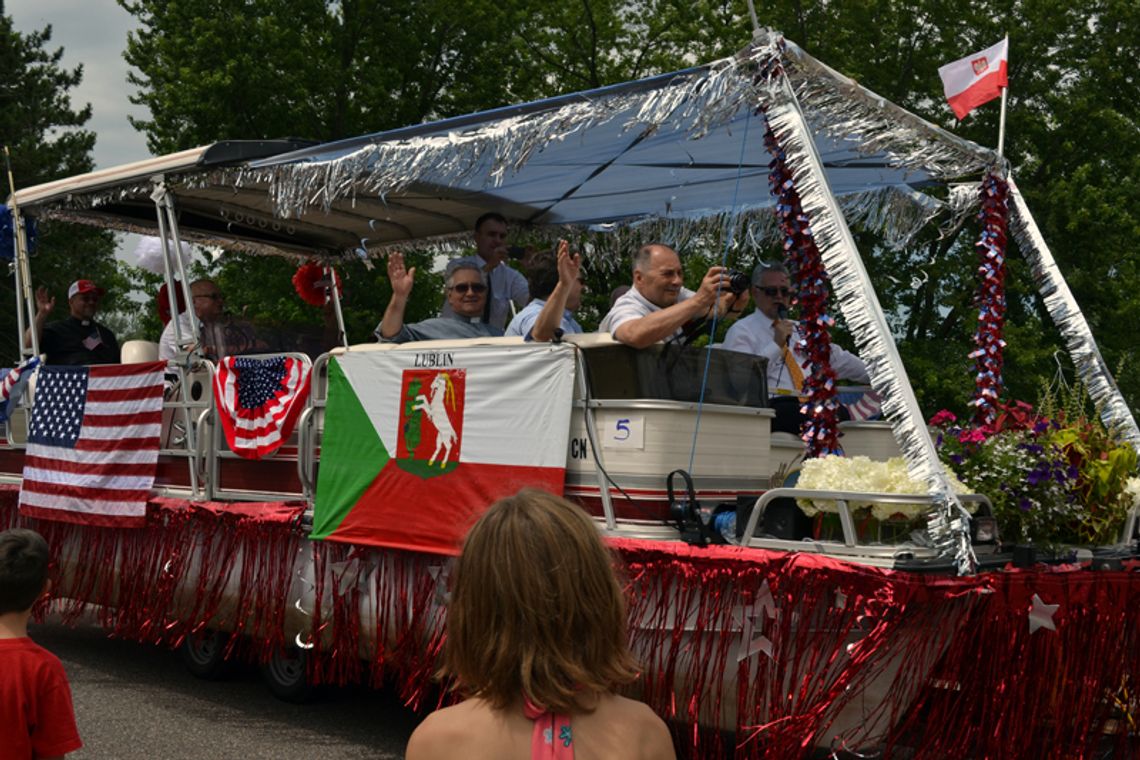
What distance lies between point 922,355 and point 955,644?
529 inches

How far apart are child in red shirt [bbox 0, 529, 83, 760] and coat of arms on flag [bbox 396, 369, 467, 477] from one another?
2.94 meters

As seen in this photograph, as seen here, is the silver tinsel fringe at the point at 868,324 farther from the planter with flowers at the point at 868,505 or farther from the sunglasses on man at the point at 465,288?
the sunglasses on man at the point at 465,288

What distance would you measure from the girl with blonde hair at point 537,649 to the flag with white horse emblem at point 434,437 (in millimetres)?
3707

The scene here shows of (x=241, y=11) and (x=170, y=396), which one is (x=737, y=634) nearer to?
(x=170, y=396)

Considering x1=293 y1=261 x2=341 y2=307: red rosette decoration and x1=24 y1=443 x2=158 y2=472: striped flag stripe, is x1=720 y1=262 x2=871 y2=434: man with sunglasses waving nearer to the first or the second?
x1=24 y1=443 x2=158 y2=472: striped flag stripe

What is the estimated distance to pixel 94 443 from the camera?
8.52 meters

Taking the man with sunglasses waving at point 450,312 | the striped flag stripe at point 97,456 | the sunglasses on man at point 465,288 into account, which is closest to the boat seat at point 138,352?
the striped flag stripe at point 97,456

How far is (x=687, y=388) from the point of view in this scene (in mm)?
6059

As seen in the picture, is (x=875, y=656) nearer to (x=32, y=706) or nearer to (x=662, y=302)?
(x=662, y=302)

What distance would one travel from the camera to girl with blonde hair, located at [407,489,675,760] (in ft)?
6.70

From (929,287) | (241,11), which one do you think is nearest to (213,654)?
(929,287)

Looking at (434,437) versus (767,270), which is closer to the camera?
(434,437)

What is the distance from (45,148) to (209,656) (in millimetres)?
28812

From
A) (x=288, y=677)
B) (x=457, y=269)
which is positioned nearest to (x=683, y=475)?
(x=457, y=269)
